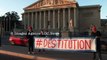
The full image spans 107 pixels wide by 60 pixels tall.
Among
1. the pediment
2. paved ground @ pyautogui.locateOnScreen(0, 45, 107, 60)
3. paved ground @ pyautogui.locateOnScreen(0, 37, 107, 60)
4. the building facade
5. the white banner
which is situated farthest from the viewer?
the pediment

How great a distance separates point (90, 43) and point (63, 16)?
373 feet

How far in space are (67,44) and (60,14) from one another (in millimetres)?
113875

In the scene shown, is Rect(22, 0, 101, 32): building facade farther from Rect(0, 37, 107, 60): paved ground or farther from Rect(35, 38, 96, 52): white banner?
Rect(0, 37, 107, 60): paved ground

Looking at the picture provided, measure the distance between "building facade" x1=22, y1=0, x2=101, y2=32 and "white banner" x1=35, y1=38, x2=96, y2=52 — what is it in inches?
4089

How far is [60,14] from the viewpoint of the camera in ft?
434

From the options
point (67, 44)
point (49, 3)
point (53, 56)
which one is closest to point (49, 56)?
point (53, 56)

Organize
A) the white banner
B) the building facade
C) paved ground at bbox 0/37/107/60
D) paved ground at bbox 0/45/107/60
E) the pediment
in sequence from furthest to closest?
the pediment → the building facade → the white banner → paved ground at bbox 0/37/107/60 → paved ground at bbox 0/45/107/60

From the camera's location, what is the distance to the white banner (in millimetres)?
17109

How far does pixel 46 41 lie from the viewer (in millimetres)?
20641

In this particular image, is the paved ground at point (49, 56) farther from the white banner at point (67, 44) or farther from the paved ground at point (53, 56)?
the white banner at point (67, 44)

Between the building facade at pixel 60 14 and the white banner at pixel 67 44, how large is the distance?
103864mm

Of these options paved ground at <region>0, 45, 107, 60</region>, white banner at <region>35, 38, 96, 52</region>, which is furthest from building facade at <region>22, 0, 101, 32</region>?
paved ground at <region>0, 45, 107, 60</region>

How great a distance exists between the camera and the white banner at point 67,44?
17.1m

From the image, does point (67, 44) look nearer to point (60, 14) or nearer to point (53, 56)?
point (53, 56)
